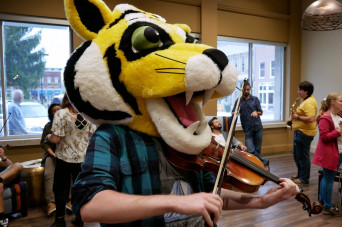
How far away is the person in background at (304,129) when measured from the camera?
4.20m

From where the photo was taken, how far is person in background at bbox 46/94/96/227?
9.38 feet

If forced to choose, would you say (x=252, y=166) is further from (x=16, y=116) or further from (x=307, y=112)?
(x=16, y=116)

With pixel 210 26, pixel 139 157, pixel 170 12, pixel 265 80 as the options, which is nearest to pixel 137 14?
pixel 139 157

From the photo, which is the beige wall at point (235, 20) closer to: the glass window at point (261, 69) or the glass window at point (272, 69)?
the glass window at point (272, 69)

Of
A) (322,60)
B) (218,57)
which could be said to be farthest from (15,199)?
(322,60)

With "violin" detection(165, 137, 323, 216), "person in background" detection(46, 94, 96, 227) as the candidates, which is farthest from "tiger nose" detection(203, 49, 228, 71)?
"person in background" detection(46, 94, 96, 227)

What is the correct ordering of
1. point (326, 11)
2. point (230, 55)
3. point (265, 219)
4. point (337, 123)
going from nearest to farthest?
point (326, 11)
point (265, 219)
point (337, 123)
point (230, 55)

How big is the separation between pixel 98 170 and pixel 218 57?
0.45 m

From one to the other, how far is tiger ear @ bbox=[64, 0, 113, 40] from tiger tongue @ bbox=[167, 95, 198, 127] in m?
0.31

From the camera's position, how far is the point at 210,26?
18.8 ft

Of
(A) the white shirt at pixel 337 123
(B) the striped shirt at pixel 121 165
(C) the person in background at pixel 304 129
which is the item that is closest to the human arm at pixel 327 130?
(A) the white shirt at pixel 337 123

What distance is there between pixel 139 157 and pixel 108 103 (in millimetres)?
182

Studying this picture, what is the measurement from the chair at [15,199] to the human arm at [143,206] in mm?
2743

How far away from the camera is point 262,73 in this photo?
22.5 feet
